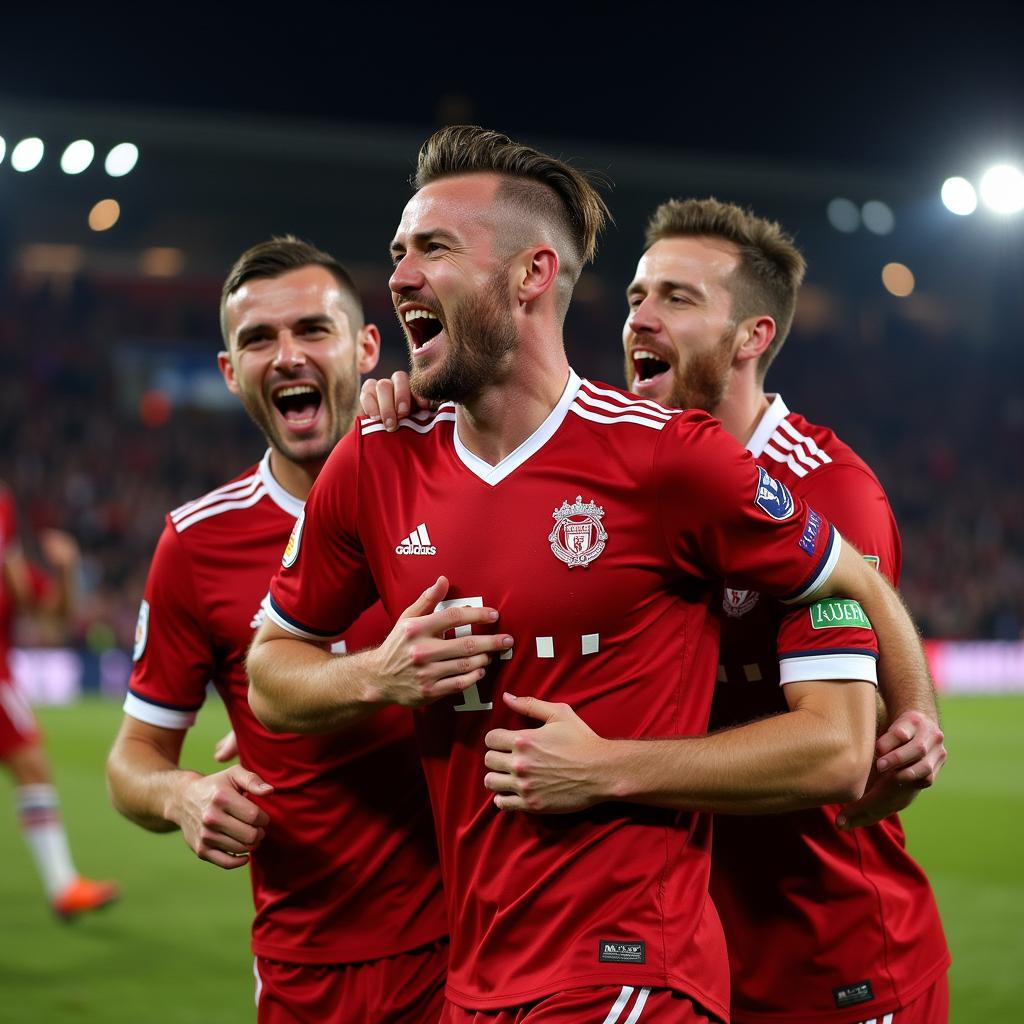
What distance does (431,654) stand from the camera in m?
2.48

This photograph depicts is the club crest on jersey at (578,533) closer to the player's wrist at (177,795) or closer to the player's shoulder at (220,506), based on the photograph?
the player's wrist at (177,795)

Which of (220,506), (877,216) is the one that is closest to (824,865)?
(220,506)

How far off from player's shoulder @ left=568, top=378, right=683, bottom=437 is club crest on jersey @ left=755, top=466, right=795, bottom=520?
0.69 feet

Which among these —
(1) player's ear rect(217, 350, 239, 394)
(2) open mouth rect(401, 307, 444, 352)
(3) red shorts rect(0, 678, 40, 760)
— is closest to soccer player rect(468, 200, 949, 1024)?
(2) open mouth rect(401, 307, 444, 352)

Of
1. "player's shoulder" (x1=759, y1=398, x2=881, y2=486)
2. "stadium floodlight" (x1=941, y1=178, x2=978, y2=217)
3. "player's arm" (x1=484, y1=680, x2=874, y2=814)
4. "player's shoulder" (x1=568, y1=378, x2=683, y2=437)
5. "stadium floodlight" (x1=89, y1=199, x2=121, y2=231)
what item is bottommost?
"player's arm" (x1=484, y1=680, x2=874, y2=814)

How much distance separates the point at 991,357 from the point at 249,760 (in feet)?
114

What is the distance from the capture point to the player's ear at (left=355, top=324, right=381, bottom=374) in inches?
156

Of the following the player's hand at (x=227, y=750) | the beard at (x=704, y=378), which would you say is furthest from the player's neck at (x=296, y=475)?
the beard at (x=704, y=378)

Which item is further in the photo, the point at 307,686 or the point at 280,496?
the point at 280,496

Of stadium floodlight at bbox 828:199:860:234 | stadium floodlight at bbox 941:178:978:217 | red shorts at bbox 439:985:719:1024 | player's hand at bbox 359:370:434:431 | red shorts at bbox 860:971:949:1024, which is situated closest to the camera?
red shorts at bbox 439:985:719:1024

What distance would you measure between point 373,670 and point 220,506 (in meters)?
1.23

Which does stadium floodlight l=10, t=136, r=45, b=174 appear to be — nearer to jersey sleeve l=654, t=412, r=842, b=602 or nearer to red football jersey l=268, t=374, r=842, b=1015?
red football jersey l=268, t=374, r=842, b=1015

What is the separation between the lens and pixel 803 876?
3197mm

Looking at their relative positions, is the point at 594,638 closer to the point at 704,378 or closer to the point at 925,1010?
the point at 925,1010
